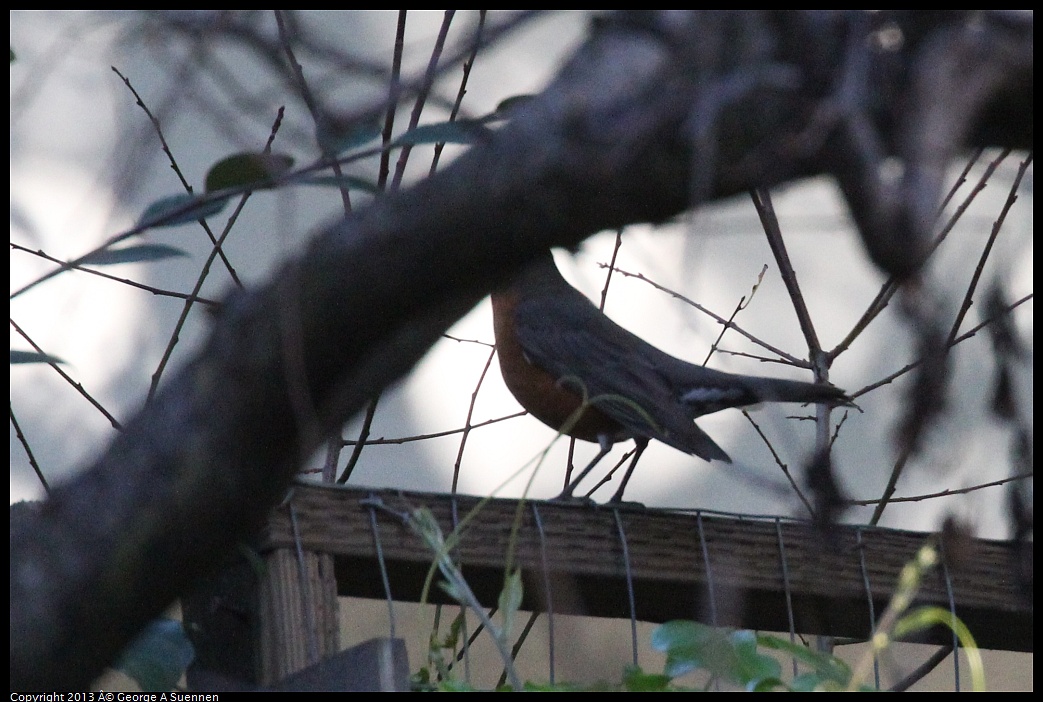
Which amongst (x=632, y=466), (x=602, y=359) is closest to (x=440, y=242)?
(x=632, y=466)

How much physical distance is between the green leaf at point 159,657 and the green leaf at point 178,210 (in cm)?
37

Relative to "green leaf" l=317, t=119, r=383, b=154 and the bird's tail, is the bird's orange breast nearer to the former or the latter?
the bird's tail

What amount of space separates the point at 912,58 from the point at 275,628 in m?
0.81

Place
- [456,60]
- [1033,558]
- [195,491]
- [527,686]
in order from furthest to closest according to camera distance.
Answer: [527,686]
[1033,558]
[195,491]
[456,60]

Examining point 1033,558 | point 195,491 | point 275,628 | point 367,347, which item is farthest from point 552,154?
point 275,628

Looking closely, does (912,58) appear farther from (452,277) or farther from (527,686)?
(527,686)

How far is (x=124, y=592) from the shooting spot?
0.83 metres

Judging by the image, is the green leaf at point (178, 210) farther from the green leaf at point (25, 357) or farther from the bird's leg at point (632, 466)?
the bird's leg at point (632, 466)

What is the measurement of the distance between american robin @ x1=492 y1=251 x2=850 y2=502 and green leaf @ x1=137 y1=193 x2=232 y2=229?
1353 millimetres

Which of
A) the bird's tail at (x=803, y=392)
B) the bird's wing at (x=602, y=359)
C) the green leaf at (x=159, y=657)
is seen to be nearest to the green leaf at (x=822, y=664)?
the green leaf at (x=159, y=657)

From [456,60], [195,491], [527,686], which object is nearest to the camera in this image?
[456,60]

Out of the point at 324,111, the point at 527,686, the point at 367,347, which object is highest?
the point at 324,111

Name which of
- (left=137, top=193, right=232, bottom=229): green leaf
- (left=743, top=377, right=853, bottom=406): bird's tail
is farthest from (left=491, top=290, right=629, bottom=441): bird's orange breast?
(left=137, top=193, right=232, bottom=229): green leaf

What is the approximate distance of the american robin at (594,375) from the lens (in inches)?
100
